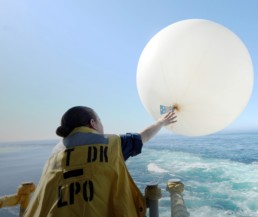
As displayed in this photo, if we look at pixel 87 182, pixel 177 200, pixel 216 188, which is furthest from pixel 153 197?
pixel 216 188

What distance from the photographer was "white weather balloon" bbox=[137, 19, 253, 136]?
6.40 feet

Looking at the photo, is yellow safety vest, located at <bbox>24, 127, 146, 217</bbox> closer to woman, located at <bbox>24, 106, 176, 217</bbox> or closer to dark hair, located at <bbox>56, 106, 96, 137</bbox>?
woman, located at <bbox>24, 106, 176, 217</bbox>

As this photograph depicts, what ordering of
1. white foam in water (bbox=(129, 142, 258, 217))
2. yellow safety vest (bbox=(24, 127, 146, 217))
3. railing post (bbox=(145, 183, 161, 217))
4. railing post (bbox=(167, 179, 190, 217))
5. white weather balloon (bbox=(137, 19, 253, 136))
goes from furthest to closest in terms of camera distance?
white foam in water (bbox=(129, 142, 258, 217)) → white weather balloon (bbox=(137, 19, 253, 136)) → railing post (bbox=(145, 183, 161, 217)) → railing post (bbox=(167, 179, 190, 217)) → yellow safety vest (bbox=(24, 127, 146, 217))

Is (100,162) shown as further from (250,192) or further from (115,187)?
(250,192)

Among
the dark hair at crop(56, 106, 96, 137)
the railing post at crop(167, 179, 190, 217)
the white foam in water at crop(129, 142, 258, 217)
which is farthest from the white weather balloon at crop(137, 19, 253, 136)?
the white foam in water at crop(129, 142, 258, 217)

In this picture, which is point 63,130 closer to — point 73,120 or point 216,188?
point 73,120

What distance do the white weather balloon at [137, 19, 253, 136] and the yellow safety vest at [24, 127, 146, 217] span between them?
3.60 feet

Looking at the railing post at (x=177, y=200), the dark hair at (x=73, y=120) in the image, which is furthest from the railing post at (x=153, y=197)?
the dark hair at (x=73, y=120)

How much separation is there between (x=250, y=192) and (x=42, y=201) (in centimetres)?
978

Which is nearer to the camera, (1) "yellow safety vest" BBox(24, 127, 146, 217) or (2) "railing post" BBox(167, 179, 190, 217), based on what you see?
(1) "yellow safety vest" BBox(24, 127, 146, 217)

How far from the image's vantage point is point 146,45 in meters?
2.29

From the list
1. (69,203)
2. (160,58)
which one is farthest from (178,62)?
(69,203)

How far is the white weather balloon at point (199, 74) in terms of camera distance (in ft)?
6.40

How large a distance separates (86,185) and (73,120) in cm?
38
